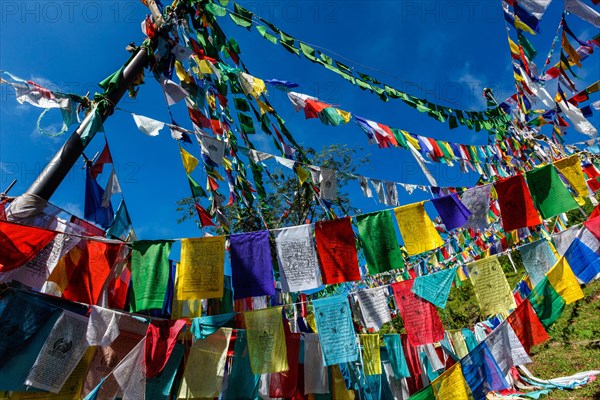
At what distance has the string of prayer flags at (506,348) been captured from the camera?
439 cm

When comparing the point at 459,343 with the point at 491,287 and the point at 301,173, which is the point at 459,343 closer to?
the point at 491,287

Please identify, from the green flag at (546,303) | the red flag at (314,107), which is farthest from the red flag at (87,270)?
the green flag at (546,303)

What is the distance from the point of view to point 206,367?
4453mm

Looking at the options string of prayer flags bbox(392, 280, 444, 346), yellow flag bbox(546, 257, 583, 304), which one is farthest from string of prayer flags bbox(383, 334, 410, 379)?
yellow flag bbox(546, 257, 583, 304)

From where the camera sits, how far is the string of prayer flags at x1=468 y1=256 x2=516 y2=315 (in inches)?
184

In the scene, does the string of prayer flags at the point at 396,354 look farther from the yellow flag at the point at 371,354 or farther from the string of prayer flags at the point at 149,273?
the string of prayer flags at the point at 149,273

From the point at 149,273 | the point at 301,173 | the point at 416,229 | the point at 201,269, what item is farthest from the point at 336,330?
the point at 149,273

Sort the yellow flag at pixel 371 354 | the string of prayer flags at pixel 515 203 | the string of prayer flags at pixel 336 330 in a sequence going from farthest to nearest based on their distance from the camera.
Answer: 1. the yellow flag at pixel 371 354
2. the string of prayer flags at pixel 515 203
3. the string of prayer flags at pixel 336 330

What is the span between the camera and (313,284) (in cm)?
450

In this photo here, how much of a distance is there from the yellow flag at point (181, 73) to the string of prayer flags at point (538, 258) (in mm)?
5017

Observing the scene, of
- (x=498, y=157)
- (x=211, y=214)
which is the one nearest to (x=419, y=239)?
(x=211, y=214)

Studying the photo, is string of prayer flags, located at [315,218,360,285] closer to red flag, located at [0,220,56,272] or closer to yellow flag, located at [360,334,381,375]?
yellow flag, located at [360,334,381,375]

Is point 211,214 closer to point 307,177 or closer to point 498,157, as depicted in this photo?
point 307,177

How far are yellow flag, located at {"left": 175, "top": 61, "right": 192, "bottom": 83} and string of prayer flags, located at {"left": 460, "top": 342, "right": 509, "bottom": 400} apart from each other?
4872 mm
